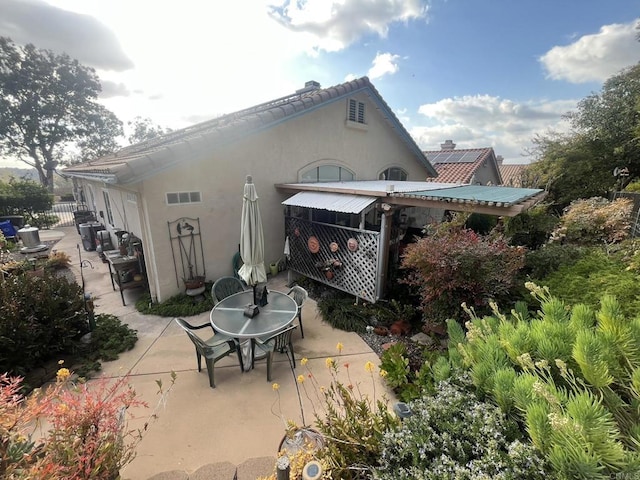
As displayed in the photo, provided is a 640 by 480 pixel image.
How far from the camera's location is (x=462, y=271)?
5520 millimetres

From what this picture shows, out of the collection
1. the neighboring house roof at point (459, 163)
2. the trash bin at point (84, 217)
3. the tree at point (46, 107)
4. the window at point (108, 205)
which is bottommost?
the trash bin at point (84, 217)

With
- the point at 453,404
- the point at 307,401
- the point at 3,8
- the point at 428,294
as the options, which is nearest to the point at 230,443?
the point at 307,401

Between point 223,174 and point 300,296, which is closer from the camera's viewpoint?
point 300,296

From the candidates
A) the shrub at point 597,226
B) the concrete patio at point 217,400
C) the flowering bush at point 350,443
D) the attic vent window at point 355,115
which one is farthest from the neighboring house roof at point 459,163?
the flowering bush at point 350,443

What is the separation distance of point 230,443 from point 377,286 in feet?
16.1

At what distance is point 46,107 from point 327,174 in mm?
41914

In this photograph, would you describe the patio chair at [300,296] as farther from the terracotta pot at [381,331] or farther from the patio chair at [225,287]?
the terracotta pot at [381,331]

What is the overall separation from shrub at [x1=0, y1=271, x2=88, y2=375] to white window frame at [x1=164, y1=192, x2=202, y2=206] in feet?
10.3

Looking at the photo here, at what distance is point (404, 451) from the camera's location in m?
2.73

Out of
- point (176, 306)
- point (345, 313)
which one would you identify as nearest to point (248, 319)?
point (345, 313)

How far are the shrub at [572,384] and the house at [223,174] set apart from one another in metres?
4.77

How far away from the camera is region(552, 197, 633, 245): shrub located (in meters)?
8.66

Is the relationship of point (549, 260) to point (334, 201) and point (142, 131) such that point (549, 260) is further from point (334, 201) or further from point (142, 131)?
point (142, 131)

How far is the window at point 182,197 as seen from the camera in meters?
8.07
